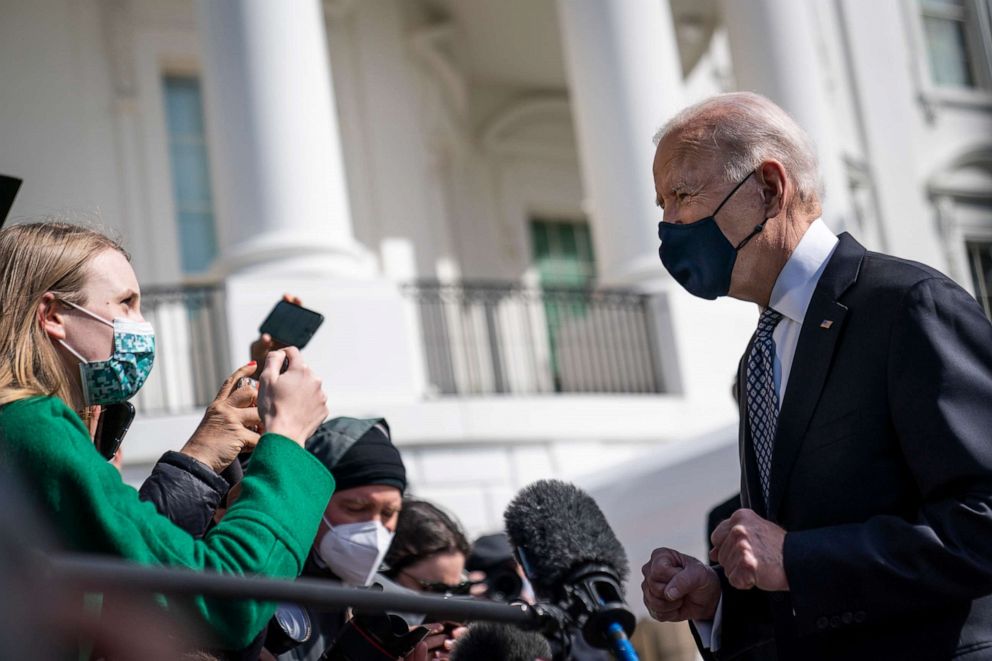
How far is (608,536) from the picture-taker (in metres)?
3.08

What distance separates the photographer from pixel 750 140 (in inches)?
131

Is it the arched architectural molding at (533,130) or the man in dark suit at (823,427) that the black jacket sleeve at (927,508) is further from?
the arched architectural molding at (533,130)

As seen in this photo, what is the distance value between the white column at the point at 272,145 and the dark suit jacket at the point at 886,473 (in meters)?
9.18

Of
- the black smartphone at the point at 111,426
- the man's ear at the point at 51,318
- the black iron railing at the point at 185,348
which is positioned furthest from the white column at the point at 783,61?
the man's ear at the point at 51,318

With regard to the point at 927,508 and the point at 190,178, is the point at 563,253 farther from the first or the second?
the point at 927,508

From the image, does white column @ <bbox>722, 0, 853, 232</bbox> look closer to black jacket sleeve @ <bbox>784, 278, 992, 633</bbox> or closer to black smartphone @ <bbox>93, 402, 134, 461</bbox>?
black jacket sleeve @ <bbox>784, 278, 992, 633</bbox>

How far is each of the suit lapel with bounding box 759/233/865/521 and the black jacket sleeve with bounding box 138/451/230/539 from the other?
1.16 metres

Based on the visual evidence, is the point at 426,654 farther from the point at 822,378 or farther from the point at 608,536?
the point at 822,378

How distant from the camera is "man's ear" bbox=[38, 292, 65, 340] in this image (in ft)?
9.69

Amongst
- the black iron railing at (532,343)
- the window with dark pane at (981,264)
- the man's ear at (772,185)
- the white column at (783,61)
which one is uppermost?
the white column at (783,61)

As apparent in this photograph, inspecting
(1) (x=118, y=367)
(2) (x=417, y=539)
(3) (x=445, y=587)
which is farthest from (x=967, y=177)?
(1) (x=118, y=367)

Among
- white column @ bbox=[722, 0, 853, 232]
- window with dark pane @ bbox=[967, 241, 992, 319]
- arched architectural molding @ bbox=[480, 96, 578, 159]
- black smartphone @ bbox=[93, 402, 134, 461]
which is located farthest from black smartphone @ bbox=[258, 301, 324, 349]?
window with dark pane @ bbox=[967, 241, 992, 319]

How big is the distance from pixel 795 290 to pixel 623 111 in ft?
35.1

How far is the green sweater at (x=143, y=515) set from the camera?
2605 millimetres
